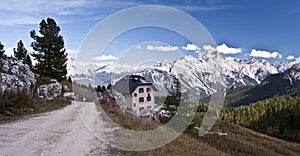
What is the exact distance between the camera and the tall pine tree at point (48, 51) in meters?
41.7

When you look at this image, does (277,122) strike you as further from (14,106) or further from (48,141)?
(48,141)

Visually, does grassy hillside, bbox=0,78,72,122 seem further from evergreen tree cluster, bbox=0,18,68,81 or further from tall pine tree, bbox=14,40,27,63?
tall pine tree, bbox=14,40,27,63

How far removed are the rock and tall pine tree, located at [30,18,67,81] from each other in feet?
40.1

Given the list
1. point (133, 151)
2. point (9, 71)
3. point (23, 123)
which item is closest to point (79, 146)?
point (133, 151)

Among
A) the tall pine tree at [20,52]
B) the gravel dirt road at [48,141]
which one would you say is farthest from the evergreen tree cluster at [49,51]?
the gravel dirt road at [48,141]

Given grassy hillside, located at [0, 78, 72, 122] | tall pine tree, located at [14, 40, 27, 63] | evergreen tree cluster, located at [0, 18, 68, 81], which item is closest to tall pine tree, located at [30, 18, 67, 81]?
evergreen tree cluster, located at [0, 18, 68, 81]

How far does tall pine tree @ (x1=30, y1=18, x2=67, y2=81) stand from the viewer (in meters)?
41.7

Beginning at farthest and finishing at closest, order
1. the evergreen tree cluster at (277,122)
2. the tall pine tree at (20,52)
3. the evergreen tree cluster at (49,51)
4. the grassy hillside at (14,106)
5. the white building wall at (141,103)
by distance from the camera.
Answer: the evergreen tree cluster at (277,122)
the tall pine tree at (20,52)
the evergreen tree cluster at (49,51)
the white building wall at (141,103)
the grassy hillside at (14,106)

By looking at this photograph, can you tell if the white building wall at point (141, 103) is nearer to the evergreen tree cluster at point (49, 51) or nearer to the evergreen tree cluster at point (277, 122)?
the evergreen tree cluster at point (49, 51)

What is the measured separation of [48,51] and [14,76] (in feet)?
58.4

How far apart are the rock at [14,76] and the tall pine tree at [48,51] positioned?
1221cm

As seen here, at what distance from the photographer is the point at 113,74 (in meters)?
12.1

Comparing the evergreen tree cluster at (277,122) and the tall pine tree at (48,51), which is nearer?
the tall pine tree at (48,51)

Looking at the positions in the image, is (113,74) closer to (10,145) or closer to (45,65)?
(10,145)
